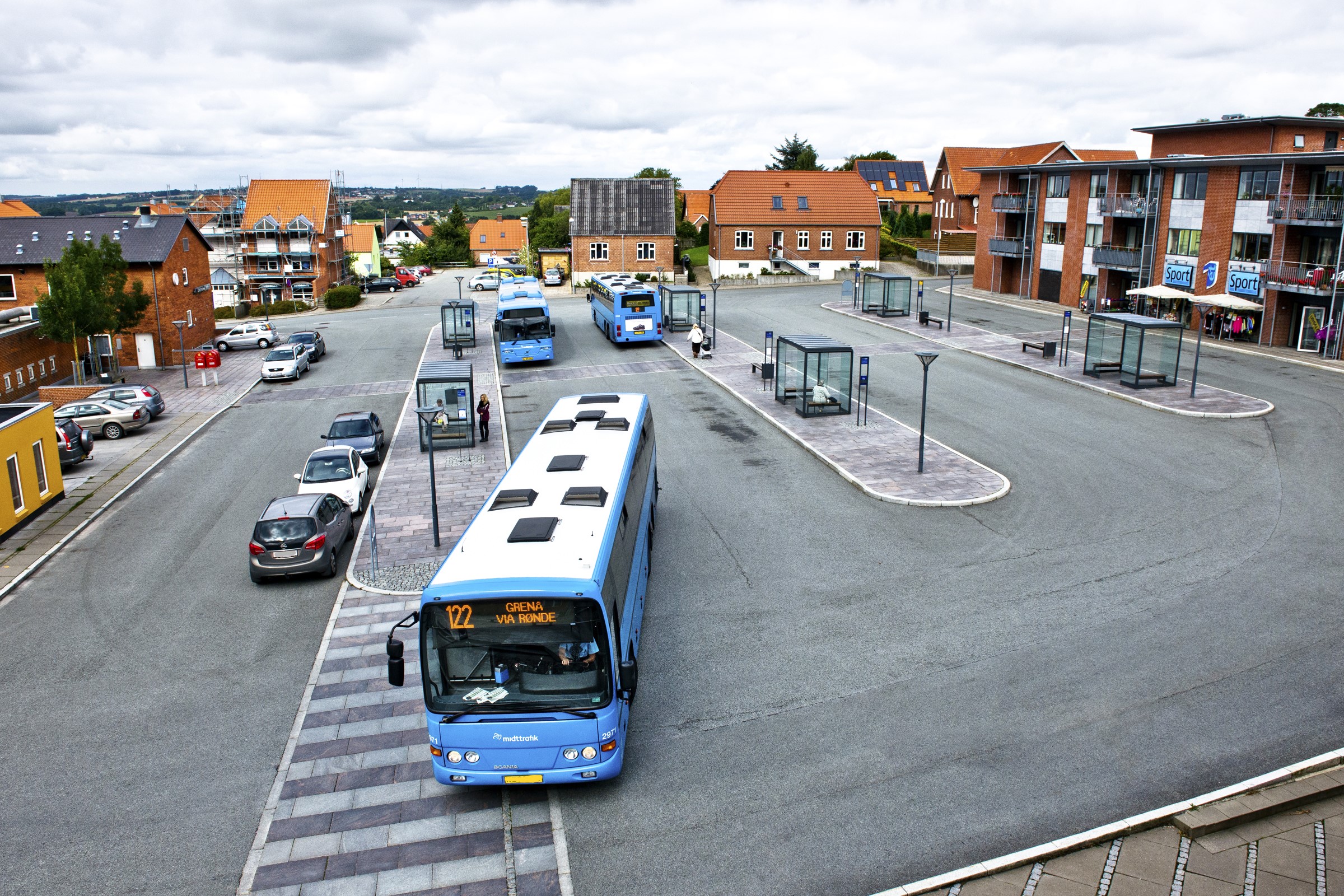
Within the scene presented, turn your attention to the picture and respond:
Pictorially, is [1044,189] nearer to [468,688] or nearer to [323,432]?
[323,432]

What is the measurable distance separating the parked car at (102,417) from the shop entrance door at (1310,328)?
45923 mm

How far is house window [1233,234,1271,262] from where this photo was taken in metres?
41.3

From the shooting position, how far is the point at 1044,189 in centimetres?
5719

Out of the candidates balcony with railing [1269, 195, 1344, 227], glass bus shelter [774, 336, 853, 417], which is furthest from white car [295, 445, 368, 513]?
balcony with railing [1269, 195, 1344, 227]

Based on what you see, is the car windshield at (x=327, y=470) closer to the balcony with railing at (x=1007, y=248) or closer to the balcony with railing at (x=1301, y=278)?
the balcony with railing at (x=1301, y=278)

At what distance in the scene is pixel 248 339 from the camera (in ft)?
167

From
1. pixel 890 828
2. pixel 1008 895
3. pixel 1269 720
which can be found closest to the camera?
pixel 1008 895

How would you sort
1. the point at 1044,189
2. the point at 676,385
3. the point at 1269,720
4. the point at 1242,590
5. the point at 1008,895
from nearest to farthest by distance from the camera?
the point at 1008,895, the point at 1269,720, the point at 1242,590, the point at 676,385, the point at 1044,189

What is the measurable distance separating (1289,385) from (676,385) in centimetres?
2178

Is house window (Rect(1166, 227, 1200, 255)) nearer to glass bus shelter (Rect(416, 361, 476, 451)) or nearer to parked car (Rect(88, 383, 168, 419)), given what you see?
glass bus shelter (Rect(416, 361, 476, 451))

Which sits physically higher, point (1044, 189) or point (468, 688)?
point (1044, 189)

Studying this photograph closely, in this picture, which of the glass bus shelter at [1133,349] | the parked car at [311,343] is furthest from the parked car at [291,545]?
the parked car at [311,343]

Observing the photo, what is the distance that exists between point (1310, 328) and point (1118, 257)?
12.6 meters

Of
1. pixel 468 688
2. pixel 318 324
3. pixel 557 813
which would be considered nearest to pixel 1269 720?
pixel 557 813
